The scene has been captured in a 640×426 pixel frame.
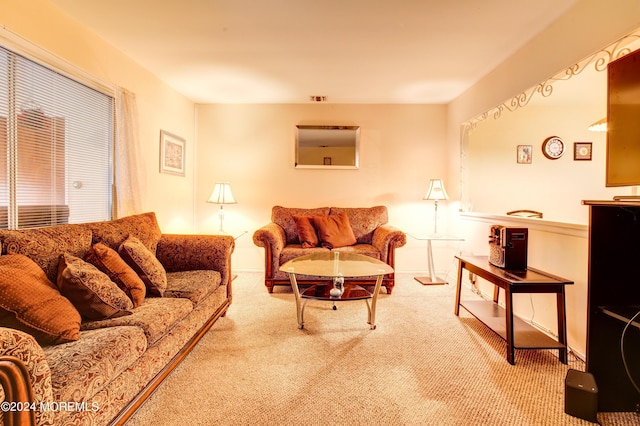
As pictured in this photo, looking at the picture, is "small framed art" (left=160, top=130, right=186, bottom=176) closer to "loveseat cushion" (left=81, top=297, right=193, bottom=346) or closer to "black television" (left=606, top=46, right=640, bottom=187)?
"loveseat cushion" (left=81, top=297, right=193, bottom=346)

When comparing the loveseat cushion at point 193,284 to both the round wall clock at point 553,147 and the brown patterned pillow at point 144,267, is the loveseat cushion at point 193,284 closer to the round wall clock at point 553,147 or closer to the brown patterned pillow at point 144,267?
the brown patterned pillow at point 144,267

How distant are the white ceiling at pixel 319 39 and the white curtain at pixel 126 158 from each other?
20.3 inches

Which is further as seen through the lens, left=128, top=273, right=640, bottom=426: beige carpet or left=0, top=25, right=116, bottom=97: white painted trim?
left=0, top=25, right=116, bottom=97: white painted trim

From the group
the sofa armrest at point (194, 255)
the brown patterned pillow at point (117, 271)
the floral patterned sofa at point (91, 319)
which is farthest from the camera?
the sofa armrest at point (194, 255)

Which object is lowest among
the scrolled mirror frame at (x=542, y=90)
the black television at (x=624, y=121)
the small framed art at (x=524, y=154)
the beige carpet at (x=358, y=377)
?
the beige carpet at (x=358, y=377)

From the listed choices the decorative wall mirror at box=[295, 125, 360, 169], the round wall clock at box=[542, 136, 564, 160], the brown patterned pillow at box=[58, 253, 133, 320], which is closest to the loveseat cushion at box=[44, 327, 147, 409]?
the brown patterned pillow at box=[58, 253, 133, 320]

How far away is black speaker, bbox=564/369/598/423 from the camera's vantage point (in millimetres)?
1399

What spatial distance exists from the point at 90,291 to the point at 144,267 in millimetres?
458

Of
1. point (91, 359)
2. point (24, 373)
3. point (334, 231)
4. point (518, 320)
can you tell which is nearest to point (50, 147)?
point (91, 359)

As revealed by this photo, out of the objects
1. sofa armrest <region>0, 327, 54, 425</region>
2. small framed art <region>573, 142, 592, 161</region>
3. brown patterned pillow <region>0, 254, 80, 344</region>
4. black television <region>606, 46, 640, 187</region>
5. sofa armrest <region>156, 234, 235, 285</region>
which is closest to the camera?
sofa armrest <region>0, 327, 54, 425</region>

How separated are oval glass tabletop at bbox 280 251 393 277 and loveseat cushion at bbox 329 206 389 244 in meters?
0.96

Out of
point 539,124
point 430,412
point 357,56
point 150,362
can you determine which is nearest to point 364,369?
point 430,412

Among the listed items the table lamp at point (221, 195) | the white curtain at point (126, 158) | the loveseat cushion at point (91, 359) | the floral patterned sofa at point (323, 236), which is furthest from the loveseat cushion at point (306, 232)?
the loveseat cushion at point (91, 359)

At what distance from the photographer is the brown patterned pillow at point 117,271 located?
5.57 ft
